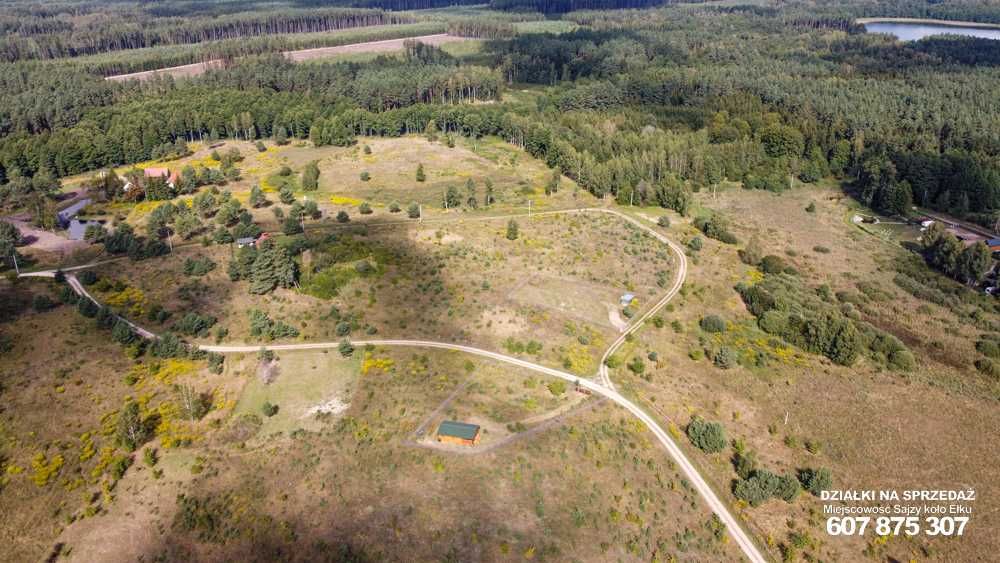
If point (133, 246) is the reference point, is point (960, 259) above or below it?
below

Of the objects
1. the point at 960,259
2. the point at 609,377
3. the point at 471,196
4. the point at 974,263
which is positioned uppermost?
the point at 471,196

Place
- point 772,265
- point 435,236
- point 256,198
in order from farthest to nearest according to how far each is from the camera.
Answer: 1. point 256,198
2. point 435,236
3. point 772,265

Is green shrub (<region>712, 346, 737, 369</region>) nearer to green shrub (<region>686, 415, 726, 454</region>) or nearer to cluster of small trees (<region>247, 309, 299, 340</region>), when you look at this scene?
green shrub (<region>686, 415, 726, 454</region>)

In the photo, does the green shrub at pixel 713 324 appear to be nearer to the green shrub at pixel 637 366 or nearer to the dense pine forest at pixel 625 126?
the green shrub at pixel 637 366

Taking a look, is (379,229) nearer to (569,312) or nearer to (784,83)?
(569,312)

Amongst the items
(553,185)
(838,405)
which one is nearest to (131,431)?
(838,405)

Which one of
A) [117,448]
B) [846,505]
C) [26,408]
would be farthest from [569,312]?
[26,408]

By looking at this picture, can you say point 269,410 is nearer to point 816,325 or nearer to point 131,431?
point 131,431
